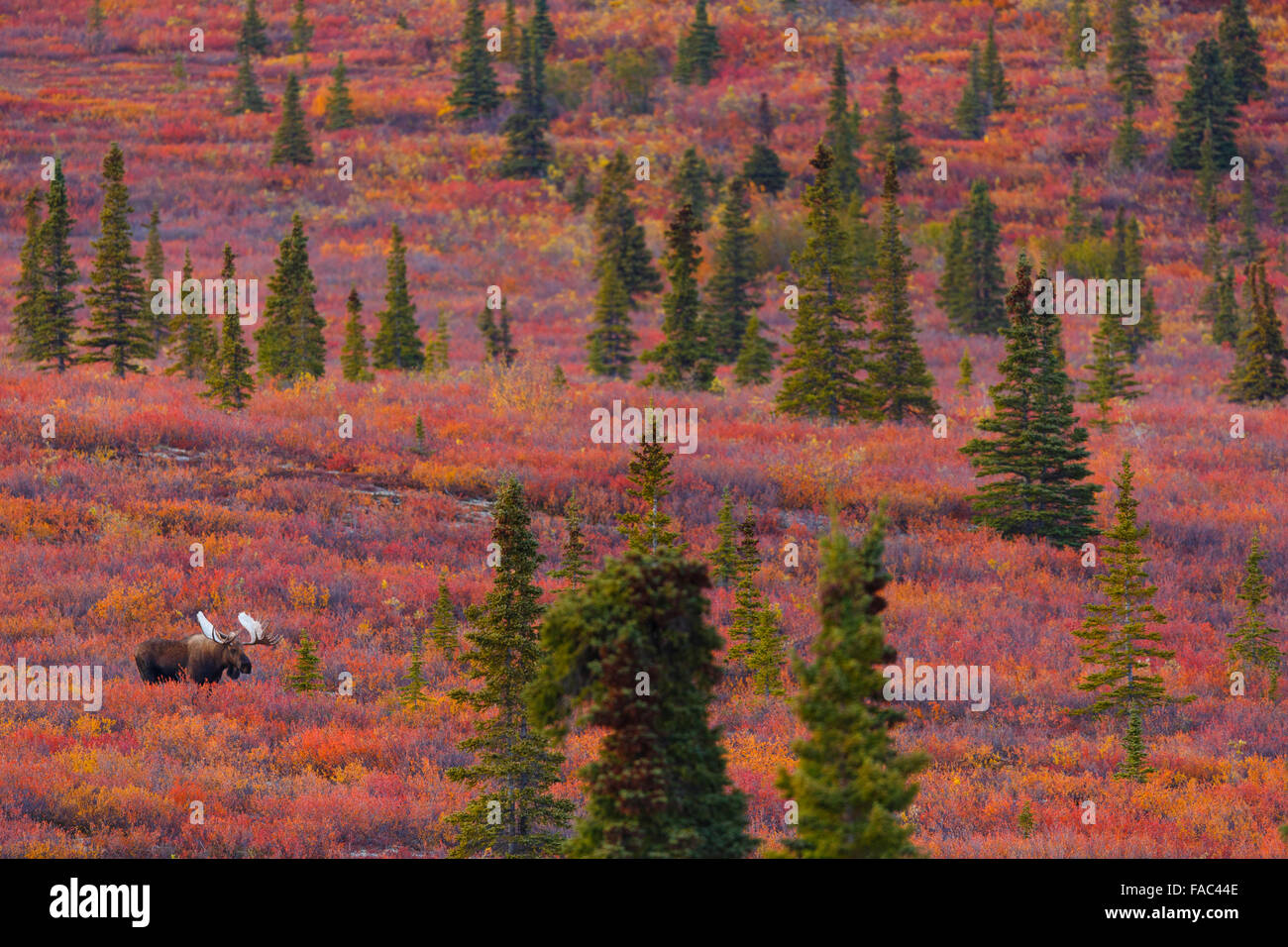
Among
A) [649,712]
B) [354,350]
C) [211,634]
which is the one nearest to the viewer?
[649,712]

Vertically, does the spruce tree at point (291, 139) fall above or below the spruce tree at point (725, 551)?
above

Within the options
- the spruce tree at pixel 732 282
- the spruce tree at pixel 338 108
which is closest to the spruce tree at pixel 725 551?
the spruce tree at pixel 732 282

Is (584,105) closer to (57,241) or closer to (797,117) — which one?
(797,117)

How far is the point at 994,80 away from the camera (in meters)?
71.2

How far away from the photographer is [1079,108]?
70625mm

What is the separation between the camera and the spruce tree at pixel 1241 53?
66750 mm

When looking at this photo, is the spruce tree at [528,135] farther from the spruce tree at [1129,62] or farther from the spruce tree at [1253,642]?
the spruce tree at [1253,642]

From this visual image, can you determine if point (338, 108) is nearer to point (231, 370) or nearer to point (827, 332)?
point (231, 370)

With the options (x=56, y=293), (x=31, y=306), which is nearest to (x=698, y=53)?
(x=31, y=306)

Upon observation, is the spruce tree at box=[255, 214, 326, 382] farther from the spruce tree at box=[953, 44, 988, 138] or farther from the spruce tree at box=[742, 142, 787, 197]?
the spruce tree at box=[953, 44, 988, 138]

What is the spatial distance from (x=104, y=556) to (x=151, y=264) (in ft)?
93.7

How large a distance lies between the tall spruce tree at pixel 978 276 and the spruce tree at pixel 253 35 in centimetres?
5382

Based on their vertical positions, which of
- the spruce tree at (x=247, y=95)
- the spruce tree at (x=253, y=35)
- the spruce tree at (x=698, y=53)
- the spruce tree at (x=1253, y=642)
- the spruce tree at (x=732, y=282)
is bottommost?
the spruce tree at (x=1253, y=642)

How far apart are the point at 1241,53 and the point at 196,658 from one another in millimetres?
70710
